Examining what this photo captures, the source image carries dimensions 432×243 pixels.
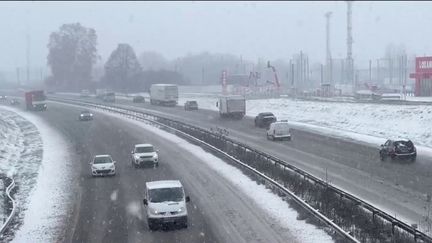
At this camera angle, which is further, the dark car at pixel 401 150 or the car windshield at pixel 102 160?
the dark car at pixel 401 150

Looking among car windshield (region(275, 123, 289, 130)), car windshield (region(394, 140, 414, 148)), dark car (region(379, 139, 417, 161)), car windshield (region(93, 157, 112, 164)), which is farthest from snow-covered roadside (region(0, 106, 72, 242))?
car windshield (region(394, 140, 414, 148))

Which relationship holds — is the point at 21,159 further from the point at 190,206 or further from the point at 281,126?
the point at 190,206

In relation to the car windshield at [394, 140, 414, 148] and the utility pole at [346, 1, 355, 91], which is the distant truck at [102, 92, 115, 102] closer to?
the utility pole at [346, 1, 355, 91]

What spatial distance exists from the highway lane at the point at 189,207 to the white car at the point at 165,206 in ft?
1.24

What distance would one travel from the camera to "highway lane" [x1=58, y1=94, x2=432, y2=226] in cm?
2369

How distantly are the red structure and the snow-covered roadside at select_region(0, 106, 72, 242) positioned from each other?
4527cm

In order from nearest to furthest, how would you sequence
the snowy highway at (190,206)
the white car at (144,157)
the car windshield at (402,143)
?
the snowy highway at (190,206) → the white car at (144,157) → the car windshield at (402,143)

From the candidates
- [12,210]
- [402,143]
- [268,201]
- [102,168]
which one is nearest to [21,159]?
[102,168]

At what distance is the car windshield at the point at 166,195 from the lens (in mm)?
21125

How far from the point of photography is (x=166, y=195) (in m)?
21.3

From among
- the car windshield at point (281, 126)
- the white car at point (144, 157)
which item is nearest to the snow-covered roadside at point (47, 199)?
the white car at point (144, 157)

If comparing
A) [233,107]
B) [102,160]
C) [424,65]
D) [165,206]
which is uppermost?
[424,65]

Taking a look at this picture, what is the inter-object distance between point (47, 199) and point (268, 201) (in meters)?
9.71

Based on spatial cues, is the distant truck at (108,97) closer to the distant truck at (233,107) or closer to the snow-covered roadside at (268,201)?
the distant truck at (233,107)
